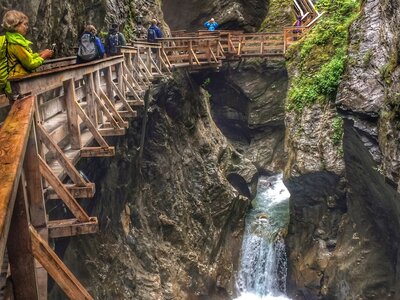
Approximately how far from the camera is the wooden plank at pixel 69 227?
202 inches

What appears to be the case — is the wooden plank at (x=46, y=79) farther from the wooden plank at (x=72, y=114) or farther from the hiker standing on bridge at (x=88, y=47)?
the hiker standing on bridge at (x=88, y=47)

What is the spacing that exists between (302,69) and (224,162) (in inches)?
346

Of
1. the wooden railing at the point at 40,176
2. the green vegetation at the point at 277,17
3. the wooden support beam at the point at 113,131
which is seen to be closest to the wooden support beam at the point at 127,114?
the wooden railing at the point at 40,176

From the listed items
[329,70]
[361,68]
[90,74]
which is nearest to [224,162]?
[329,70]

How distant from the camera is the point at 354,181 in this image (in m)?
14.8

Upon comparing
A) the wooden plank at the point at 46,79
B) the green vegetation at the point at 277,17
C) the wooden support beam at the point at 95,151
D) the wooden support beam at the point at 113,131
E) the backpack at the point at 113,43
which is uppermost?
the green vegetation at the point at 277,17

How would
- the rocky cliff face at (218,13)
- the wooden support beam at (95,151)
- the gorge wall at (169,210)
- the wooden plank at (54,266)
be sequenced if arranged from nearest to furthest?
1. the wooden plank at (54,266)
2. the wooden support beam at (95,151)
3. the gorge wall at (169,210)
4. the rocky cliff face at (218,13)

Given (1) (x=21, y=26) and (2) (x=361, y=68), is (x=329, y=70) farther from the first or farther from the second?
(1) (x=21, y=26)

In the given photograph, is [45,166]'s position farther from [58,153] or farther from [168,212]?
[168,212]

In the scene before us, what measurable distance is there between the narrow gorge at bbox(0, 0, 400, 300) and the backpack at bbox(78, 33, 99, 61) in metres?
1.80

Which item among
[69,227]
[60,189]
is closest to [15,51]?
[60,189]

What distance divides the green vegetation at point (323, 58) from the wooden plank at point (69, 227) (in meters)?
12.8

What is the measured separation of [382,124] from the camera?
A: 456 inches

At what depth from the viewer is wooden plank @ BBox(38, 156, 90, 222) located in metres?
4.78
